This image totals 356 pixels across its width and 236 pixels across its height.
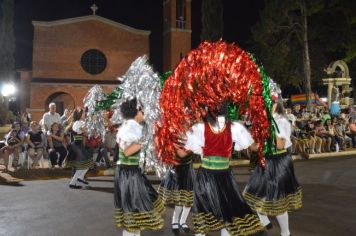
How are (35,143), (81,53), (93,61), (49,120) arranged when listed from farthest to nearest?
(93,61) → (81,53) → (49,120) → (35,143)

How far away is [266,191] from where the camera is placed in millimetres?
5672

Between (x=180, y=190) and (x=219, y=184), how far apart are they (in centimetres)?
182

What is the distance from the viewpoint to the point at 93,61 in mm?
33344

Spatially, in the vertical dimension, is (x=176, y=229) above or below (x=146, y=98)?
below

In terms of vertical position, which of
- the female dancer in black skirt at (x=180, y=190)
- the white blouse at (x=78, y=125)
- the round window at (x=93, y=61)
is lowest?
the female dancer in black skirt at (x=180, y=190)

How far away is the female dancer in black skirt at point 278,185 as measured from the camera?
5531mm

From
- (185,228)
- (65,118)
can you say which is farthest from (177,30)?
(185,228)

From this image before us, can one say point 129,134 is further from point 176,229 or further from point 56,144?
point 56,144

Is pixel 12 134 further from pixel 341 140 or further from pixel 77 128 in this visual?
pixel 341 140

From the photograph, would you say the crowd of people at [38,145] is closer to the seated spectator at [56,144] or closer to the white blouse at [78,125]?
the seated spectator at [56,144]

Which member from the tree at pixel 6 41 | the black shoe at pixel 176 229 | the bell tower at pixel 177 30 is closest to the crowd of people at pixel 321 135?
the black shoe at pixel 176 229

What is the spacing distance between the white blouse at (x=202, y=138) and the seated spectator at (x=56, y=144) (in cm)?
851

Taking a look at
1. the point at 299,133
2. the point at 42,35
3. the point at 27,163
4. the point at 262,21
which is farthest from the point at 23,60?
the point at 299,133

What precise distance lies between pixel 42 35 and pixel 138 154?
29.7 meters
